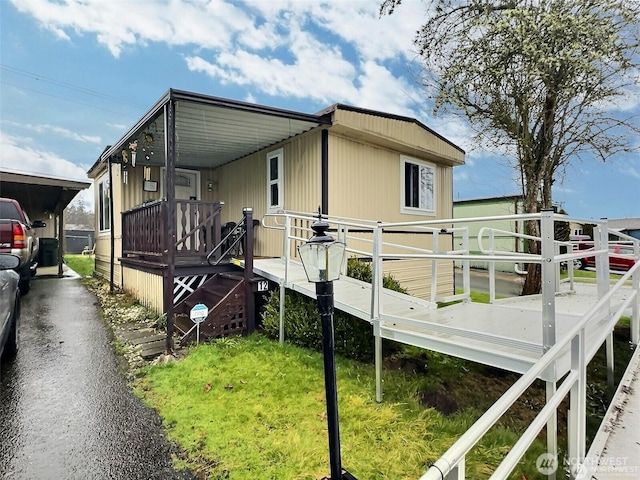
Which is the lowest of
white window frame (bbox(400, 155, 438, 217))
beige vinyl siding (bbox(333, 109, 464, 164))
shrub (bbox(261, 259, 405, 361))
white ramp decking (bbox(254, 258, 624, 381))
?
shrub (bbox(261, 259, 405, 361))

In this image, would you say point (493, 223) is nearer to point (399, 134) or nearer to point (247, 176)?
point (399, 134)

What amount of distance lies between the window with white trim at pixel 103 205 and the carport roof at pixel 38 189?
601mm

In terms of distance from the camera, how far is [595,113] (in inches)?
285

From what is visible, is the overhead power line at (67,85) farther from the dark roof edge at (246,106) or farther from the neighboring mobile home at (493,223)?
the neighboring mobile home at (493,223)

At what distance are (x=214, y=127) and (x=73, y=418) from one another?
4.95 metres

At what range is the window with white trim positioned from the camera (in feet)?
36.4

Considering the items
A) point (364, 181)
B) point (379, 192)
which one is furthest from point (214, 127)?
point (379, 192)

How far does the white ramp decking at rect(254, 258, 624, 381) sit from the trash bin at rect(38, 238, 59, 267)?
12.4 metres

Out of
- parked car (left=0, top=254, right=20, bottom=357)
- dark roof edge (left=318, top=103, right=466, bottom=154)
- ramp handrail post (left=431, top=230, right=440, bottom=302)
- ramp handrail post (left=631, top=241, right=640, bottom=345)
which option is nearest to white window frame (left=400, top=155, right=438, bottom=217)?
dark roof edge (left=318, top=103, right=466, bottom=154)

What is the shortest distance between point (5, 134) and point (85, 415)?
19608 mm

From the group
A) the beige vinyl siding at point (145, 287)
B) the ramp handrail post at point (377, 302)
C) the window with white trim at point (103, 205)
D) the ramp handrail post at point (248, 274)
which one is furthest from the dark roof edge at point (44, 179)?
the ramp handrail post at point (377, 302)

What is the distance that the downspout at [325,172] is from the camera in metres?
6.58

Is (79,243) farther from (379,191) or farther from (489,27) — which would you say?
(489,27)

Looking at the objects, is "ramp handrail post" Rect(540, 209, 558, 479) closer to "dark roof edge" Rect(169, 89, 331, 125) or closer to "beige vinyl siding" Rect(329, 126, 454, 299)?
"dark roof edge" Rect(169, 89, 331, 125)
